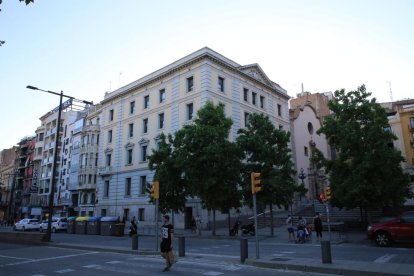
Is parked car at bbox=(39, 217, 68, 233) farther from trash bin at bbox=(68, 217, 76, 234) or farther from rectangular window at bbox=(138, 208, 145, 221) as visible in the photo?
rectangular window at bbox=(138, 208, 145, 221)

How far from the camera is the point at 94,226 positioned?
32.7 metres

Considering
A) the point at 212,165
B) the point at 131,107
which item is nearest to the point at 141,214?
the point at 131,107

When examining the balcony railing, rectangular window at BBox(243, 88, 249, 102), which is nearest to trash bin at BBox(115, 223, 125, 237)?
the balcony railing

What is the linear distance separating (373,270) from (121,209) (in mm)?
36115

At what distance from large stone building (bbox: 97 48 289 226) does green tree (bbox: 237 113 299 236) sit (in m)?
9.20

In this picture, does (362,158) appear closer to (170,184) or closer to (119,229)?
(170,184)

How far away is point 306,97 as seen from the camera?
62.1 meters

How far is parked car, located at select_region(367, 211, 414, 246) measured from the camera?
1662 centimetres

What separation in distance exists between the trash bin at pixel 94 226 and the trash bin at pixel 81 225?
0.51 m

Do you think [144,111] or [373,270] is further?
[144,111]

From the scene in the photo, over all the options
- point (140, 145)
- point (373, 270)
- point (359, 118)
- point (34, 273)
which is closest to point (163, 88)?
point (140, 145)

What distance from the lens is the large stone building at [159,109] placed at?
3716 cm

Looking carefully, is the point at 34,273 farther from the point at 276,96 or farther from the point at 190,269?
the point at 276,96

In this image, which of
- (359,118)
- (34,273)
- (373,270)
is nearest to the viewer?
(373,270)
